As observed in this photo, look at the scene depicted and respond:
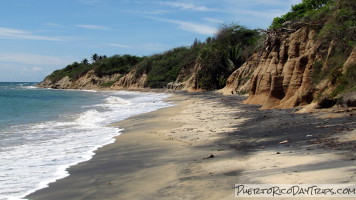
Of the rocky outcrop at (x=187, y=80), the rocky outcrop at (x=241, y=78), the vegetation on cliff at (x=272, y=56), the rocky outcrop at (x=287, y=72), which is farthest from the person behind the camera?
the rocky outcrop at (x=187, y=80)

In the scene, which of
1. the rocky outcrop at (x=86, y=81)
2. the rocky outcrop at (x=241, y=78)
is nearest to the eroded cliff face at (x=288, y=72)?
the rocky outcrop at (x=241, y=78)

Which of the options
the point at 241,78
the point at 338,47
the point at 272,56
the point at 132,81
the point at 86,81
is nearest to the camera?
the point at 338,47

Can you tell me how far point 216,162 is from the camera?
816cm

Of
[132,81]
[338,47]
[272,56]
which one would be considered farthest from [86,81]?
[338,47]

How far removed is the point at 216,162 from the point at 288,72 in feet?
41.6

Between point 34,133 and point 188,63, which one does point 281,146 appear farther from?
point 188,63

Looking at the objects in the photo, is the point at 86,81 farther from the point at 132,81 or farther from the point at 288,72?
the point at 288,72

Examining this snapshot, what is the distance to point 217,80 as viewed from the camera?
5053cm

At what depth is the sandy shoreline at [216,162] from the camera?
623cm

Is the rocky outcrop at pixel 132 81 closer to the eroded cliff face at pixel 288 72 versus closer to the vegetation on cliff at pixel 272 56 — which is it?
the vegetation on cliff at pixel 272 56

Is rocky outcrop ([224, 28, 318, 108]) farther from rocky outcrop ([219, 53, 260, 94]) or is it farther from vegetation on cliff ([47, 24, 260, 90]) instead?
vegetation on cliff ([47, 24, 260, 90])

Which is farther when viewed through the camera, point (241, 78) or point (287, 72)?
point (241, 78)

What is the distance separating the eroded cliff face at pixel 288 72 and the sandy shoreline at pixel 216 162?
4594mm

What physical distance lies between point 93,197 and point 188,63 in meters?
61.1
